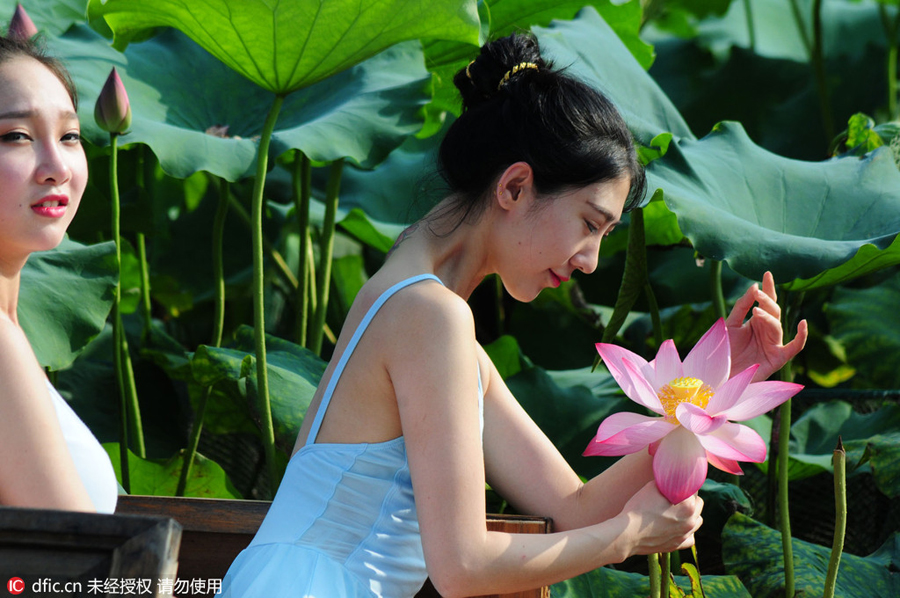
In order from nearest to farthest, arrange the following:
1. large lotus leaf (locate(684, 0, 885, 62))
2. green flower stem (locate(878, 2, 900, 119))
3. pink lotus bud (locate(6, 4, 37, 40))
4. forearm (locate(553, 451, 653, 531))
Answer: pink lotus bud (locate(6, 4, 37, 40)) < forearm (locate(553, 451, 653, 531)) < green flower stem (locate(878, 2, 900, 119)) < large lotus leaf (locate(684, 0, 885, 62))

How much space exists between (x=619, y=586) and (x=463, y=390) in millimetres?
545

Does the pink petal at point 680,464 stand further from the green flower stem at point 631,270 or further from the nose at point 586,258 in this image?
the green flower stem at point 631,270

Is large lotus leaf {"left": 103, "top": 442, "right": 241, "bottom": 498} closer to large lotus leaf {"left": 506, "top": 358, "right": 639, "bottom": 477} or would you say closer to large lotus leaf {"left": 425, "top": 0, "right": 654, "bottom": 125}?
large lotus leaf {"left": 506, "top": 358, "right": 639, "bottom": 477}

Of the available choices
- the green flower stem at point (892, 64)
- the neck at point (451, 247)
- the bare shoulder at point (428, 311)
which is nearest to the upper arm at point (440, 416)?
the bare shoulder at point (428, 311)

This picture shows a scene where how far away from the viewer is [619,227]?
2084 millimetres

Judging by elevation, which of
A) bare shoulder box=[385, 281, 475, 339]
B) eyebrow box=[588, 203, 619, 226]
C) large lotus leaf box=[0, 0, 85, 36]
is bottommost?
bare shoulder box=[385, 281, 475, 339]

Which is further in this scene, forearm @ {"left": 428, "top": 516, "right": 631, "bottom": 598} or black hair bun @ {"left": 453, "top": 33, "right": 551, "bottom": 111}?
black hair bun @ {"left": 453, "top": 33, "right": 551, "bottom": 111}

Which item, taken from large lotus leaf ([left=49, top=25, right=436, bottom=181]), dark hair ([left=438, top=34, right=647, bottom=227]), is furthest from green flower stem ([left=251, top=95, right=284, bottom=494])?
dark hair ([left=438, top=34, right=647, bottom=227])

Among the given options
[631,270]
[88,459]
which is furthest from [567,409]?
[88,459]

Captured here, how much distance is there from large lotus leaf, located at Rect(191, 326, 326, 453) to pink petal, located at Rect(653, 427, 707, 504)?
0.65 m

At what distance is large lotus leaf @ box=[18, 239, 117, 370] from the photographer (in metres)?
1.36

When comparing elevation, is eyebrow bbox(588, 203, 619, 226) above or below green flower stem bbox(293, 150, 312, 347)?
above

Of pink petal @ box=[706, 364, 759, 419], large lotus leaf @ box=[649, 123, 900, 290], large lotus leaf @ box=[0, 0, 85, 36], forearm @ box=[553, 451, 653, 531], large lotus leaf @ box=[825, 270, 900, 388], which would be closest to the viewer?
pink petal @ box=[706, 364, 759, 419]

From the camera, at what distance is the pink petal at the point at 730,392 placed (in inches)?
33.1
